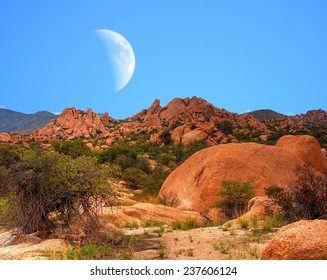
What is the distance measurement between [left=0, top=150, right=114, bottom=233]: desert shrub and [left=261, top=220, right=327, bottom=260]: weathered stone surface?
445cm

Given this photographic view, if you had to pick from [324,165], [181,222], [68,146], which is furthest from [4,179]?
[68,146]

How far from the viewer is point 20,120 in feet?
414

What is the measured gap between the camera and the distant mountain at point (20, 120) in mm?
117938

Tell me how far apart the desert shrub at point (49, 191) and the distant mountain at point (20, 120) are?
110m

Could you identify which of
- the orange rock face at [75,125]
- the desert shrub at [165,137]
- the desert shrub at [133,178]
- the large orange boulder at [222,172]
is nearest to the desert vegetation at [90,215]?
the large orange boulder at [222,172]

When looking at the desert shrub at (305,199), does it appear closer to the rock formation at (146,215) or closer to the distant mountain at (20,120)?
the rock formation at (146,215)

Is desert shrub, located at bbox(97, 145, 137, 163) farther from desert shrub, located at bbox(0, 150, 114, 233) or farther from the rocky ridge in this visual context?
desert shrub, located at bbox(0, 150, 114, 233)

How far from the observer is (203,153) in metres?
18.6

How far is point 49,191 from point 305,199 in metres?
7.22

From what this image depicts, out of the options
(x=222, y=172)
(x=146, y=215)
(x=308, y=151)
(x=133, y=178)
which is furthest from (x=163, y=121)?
(x=146, y=215)

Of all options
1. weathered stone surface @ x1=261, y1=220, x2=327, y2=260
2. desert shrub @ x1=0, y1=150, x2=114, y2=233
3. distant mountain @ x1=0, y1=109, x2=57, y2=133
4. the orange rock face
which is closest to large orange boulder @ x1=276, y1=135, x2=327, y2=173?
desert shrub @ x1=0, y1=150, x2=114, y2=233

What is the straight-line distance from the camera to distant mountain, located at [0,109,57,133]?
4643 inches

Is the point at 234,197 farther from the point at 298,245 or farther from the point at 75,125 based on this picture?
the point at 75,125
